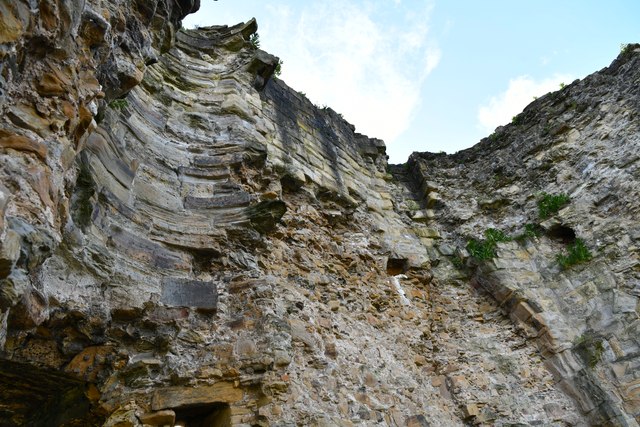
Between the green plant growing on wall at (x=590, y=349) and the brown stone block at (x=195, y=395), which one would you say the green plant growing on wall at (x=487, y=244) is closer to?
the green plant growing on wall at (x=590, y=349)

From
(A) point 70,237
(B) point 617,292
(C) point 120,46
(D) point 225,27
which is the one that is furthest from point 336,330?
(D) point 225,27

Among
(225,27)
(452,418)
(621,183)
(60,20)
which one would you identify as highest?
(225,27)

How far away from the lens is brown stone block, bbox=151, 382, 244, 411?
340 cm

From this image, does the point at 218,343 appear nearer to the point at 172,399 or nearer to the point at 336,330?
the point at 172,399

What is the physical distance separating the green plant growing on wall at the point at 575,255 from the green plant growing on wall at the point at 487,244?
0.80m

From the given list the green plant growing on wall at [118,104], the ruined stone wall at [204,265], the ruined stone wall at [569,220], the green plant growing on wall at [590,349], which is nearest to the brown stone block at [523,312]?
the ruined stone wall at [569,220]

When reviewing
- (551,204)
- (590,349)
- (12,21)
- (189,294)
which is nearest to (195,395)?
(189,294)

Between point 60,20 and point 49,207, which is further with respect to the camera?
point 60,20

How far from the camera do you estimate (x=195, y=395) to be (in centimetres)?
352

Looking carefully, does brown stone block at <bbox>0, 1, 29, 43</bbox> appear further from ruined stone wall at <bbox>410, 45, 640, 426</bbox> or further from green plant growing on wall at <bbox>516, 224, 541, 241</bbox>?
green plant growing on wall at <bbox>516, 224, 541, 241</bbox>

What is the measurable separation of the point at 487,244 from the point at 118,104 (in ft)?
17.4

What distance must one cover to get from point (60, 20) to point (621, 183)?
22.7ft

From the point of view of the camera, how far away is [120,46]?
368cm

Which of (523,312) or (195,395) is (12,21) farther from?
(523,312)
